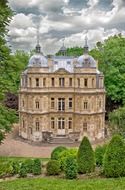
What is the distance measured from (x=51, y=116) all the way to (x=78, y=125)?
326 centimetres

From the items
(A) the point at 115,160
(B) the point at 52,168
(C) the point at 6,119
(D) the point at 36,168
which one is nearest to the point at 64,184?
(A) the point at 115,160

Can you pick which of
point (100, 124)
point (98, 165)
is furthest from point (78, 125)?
point (98, 165)

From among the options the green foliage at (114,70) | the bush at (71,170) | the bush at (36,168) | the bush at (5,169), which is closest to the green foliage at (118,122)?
the green foliage at (114,70)

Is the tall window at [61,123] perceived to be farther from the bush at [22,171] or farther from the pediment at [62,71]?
the bush at [22,171]

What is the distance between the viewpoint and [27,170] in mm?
19594

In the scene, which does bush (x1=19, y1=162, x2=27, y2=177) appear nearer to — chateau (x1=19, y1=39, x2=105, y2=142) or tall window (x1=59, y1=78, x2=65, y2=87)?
chateau (x1=19, y1=39, x2=105, y2=142)

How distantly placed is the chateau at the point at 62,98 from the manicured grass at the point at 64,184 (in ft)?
82.7

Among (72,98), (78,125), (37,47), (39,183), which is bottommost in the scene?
(39,183)

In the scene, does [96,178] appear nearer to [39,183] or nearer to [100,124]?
[39,183]

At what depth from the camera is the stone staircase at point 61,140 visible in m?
41.6

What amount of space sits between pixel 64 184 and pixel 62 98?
27.4 m

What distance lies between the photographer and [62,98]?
Result: 43.3 metres

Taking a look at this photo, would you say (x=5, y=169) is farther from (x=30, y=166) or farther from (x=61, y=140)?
(x=61, y=140)

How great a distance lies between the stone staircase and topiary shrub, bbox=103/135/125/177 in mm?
24202
